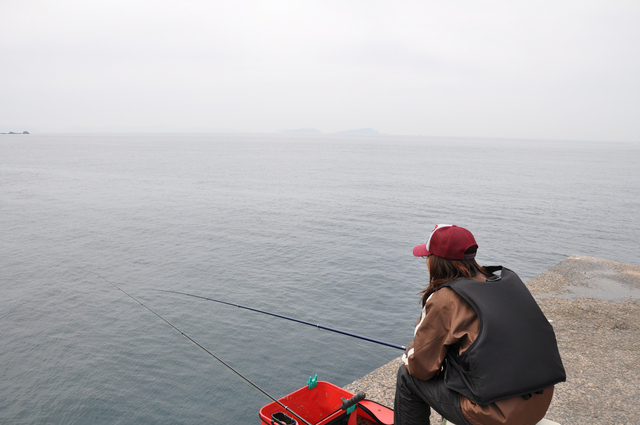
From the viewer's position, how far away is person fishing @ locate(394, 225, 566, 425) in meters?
2.29

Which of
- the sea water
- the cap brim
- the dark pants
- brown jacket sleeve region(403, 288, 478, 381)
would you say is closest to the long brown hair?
the cap brim

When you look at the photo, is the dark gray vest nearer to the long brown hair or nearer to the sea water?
the long brown hair

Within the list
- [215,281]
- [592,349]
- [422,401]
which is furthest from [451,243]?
[215,281]

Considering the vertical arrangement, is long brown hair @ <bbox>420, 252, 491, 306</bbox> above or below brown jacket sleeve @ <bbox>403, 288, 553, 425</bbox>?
above

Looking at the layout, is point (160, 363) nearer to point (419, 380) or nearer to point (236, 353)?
point (236, 353)

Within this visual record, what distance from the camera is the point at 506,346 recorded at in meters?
2.29

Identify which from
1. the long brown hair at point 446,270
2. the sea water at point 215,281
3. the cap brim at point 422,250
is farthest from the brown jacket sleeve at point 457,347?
the sea water at point 215,281

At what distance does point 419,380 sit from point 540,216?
94.4 ft

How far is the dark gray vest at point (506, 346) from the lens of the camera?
7.51 feet

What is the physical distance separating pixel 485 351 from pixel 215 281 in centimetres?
1321

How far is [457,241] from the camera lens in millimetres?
2744

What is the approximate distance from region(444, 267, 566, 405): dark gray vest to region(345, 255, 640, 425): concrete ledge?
2769 mm

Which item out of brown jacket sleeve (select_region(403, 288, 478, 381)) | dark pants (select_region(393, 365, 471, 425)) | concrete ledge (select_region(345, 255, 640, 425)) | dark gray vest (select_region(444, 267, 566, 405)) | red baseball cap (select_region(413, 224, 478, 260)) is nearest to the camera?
dark gray vest (select_region(444, 267, 566, 405))

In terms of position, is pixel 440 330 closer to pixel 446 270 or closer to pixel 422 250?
pixel 446 270
